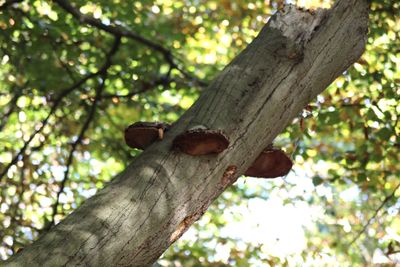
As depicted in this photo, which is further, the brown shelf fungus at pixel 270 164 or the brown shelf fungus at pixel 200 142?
the brown shelf fungus at pixel 270 164

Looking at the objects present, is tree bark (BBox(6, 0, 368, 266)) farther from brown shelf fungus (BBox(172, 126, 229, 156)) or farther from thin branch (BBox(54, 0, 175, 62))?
thin branch (BBox(54, 0, 175, 62))

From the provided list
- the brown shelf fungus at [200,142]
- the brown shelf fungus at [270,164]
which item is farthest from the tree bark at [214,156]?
the brown shelf fungus at [270,164]

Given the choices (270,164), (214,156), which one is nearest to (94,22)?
(270,164)

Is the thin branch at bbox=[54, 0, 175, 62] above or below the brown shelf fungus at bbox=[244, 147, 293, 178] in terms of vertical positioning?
above

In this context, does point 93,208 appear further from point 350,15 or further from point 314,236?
point 314,236

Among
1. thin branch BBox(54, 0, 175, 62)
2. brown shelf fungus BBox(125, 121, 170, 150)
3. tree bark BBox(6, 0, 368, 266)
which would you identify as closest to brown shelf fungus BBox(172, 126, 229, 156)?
tree bark BBox(6, 0, 368, 266)

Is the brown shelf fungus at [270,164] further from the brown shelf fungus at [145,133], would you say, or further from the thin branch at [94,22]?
the thin branch at [94,22]
